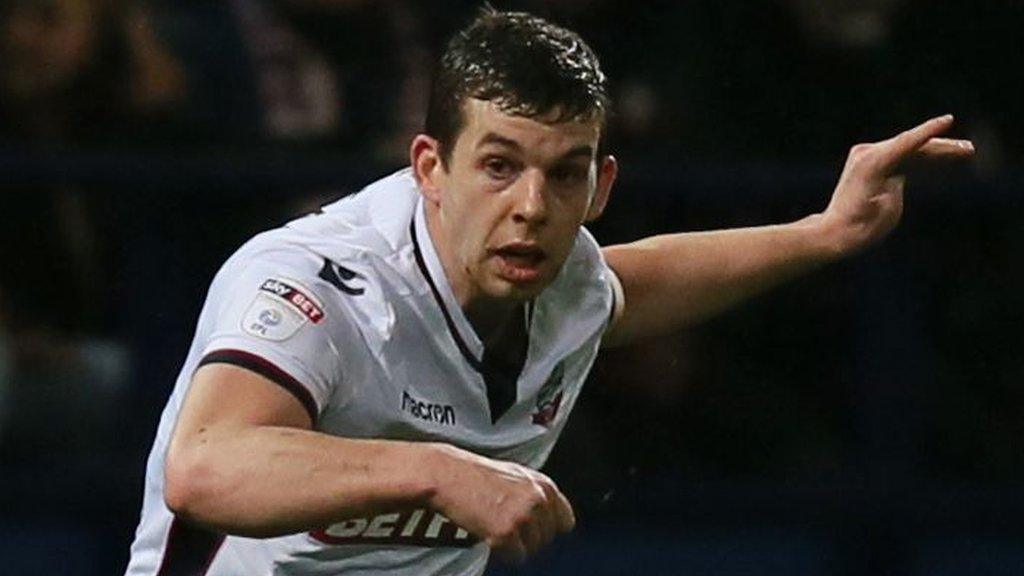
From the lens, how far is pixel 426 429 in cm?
448

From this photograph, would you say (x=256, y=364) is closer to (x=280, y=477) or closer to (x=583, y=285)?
(x=280, y=477)

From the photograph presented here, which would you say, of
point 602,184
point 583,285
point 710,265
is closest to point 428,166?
point 602,184

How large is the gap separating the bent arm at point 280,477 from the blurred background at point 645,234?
3273 millimetres

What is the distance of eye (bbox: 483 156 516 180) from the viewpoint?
14.1 ft

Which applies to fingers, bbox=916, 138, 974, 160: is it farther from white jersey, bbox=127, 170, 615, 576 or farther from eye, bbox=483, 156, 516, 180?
eye, bbox=483, 156, 516, 180

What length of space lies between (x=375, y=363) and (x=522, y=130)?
46 cm

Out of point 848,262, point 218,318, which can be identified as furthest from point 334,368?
point 848,262

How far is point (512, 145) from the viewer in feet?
14.0

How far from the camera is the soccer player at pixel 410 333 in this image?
3.71 meters

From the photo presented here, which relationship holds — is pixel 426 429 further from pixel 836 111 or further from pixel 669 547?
pixel 836 111

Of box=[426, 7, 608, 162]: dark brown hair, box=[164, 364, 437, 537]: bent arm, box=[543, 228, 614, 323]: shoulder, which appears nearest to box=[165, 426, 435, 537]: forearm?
box=[164, 364, 437, 537]: bent arm

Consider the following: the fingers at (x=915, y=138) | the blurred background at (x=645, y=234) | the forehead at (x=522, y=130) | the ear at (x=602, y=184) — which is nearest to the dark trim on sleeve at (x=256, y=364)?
the forehead at (x=522, y=130)

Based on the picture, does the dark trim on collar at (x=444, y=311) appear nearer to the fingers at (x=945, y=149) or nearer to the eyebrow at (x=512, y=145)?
the eyebrow at (x=512, y=145)

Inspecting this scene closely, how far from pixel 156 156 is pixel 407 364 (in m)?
2.77
